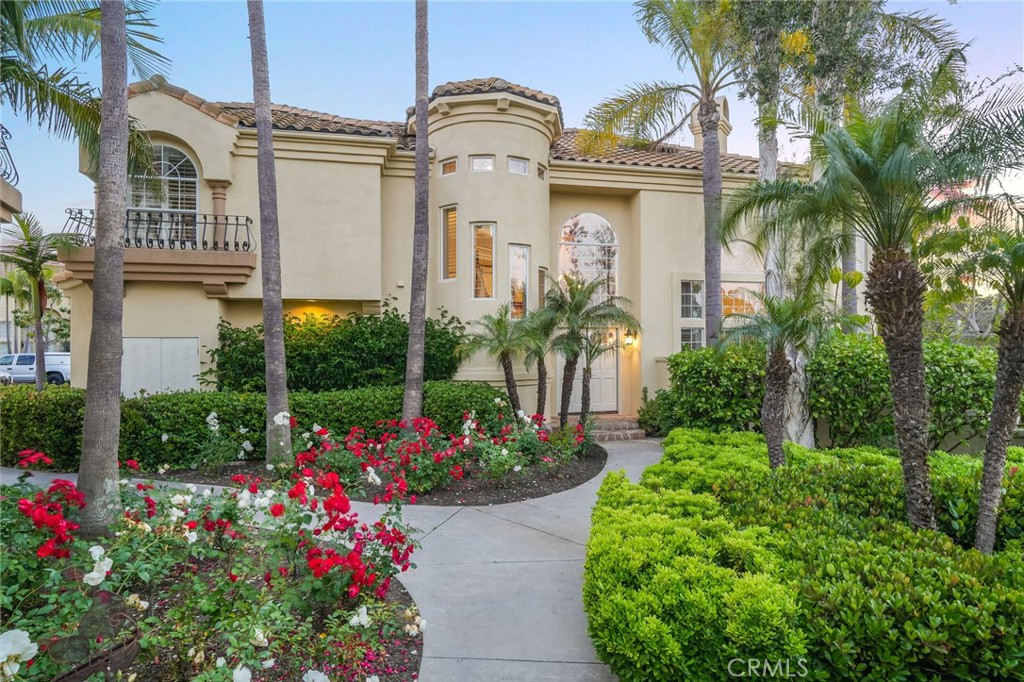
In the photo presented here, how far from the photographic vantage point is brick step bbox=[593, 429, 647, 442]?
12297mm

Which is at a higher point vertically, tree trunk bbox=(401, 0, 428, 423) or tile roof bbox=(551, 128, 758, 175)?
tile roof bbox=(551, 128, 758, 175)

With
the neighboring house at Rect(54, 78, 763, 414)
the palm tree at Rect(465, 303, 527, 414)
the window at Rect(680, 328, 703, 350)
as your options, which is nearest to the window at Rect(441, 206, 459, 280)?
the neighboring house at Rect(54, 78, 763, 414)

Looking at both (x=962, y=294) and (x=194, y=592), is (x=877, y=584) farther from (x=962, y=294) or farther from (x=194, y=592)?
(x=962, y=294)

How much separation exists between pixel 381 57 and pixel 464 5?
2343 millimetres

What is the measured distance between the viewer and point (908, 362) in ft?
16.3

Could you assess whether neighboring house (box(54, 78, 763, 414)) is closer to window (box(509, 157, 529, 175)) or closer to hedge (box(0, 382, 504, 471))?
window (box(509, 157, 529, 175))

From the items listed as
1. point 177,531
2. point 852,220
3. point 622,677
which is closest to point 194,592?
point 177,531

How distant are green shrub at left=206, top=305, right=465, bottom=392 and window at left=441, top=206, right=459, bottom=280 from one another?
1573mm

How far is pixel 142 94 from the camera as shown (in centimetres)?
1120

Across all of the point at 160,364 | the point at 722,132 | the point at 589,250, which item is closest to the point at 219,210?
the point at 160,364

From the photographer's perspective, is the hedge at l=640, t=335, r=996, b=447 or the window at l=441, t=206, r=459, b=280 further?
the window at l=441, t=206, r=459, b=280

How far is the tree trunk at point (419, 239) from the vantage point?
970 centimetres

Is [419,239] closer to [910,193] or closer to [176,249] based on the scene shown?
[176,249]

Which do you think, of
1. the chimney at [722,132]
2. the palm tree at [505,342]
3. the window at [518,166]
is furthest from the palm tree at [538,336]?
the chimney at [722,132]
